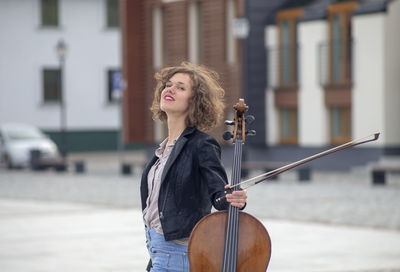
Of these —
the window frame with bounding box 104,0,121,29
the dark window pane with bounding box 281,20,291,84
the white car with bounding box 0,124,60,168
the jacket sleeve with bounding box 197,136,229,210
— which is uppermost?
the window frame with bounding box 104,0,121,29

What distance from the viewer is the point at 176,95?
4.79m

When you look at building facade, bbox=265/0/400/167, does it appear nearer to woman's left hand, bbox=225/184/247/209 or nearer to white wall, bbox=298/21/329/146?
white wall, bbox=298/21/329/146

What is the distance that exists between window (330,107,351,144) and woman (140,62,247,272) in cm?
2398

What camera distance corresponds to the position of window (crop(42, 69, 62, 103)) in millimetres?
47062

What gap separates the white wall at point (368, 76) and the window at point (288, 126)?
259cm

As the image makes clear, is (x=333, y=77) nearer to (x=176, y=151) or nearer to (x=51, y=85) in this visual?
(x=51, y=85)

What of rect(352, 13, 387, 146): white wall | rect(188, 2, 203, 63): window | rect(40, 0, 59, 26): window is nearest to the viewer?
rect(352, 13, 387, 146): white wall

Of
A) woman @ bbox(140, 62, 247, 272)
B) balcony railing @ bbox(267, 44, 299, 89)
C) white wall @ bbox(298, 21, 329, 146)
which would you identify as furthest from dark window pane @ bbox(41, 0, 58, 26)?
woman @ bbox(140, 62, 247, 272)

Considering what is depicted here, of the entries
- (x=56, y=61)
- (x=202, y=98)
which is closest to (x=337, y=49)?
(x=56, y=61)

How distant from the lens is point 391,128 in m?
27.5

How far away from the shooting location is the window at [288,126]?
30141 mm

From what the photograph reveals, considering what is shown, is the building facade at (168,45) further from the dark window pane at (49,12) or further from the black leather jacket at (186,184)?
the black leather jacket at (186,184)

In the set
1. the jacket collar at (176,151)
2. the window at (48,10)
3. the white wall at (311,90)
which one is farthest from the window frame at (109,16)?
the jacket collar at (176,151)

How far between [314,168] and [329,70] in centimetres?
271
